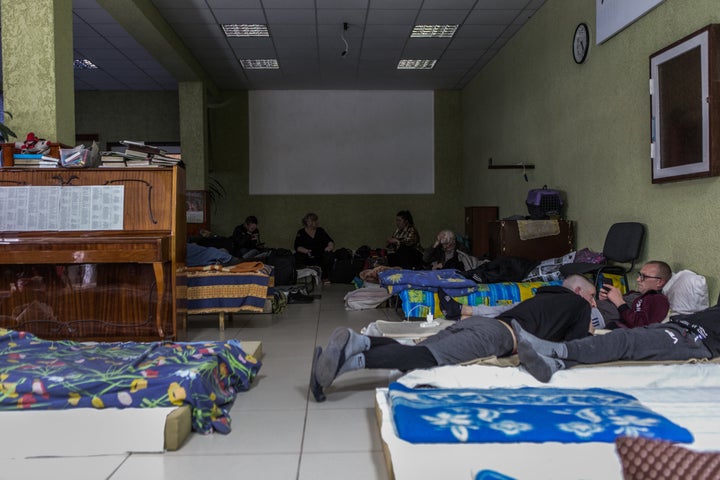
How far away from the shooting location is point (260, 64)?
9.75 metres

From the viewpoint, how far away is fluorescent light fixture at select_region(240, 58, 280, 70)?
951 centimetres

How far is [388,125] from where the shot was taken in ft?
38.0

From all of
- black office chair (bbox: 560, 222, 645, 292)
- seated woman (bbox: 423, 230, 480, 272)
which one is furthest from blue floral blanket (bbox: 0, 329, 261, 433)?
seated woman (bbox: 423, 230, 480, 272)

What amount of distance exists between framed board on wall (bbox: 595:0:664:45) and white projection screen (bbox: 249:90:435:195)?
6.02 meters

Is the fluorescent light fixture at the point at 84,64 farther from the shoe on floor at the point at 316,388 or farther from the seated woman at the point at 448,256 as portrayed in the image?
the shoe on floor at the point at 316,388

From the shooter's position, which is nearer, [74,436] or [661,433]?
[661,433]

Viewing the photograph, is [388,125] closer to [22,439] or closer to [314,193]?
[314,193]

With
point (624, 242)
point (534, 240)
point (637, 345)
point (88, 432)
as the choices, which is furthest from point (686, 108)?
point (88, 432)

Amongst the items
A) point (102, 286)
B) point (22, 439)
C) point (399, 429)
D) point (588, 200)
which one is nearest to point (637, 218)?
point (588, 200)

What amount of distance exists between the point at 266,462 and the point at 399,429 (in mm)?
594

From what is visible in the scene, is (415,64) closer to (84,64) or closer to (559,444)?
(84,64)

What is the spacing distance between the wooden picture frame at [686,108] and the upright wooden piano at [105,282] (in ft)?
11.5

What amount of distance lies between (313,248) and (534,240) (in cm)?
425

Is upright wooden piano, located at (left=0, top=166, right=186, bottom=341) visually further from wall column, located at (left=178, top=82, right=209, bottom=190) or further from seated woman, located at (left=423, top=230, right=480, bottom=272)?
wall column, located at (left=178, top=82, right=209, bottom=190)
